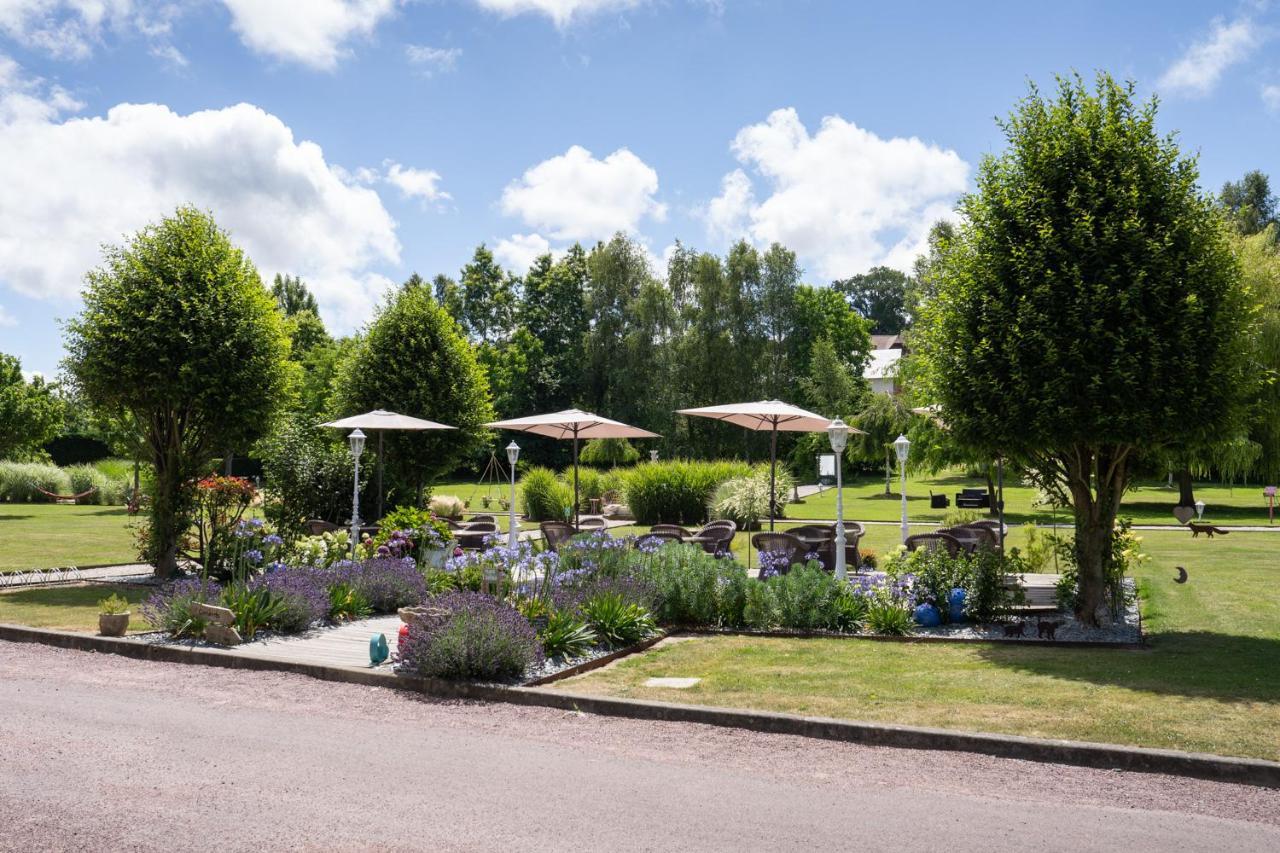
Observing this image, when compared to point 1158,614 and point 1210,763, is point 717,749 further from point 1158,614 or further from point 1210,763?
point 1158,614

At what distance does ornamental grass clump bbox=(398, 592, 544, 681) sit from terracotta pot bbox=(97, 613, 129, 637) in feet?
11.4

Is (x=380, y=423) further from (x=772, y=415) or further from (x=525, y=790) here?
(x=525, y=790)

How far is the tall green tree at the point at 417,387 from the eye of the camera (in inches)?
754

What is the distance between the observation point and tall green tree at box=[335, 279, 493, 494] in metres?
19.2

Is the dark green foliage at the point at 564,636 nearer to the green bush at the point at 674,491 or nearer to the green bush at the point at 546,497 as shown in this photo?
the green bush at the point at 674,491

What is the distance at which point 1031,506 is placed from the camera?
31781 millimetres

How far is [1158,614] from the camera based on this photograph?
10953 mm

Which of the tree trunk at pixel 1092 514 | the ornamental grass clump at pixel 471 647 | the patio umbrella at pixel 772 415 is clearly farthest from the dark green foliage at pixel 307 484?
the tree trunk at pixel 1092 514

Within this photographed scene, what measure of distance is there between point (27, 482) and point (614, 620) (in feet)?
117

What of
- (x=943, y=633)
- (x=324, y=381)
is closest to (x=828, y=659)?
(x=943, y=633)

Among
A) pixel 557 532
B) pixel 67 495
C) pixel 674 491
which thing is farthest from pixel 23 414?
pixel 557 532

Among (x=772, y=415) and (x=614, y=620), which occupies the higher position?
(x=772, y=415)

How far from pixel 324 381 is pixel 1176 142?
42.7 m

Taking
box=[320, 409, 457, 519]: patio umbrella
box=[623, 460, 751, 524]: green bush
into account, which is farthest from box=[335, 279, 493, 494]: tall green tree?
box=[623, 460, 751, 524]: green bush
